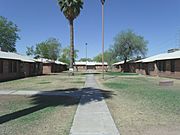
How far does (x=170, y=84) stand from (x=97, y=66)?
89321mm

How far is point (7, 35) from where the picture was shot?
2621 inches

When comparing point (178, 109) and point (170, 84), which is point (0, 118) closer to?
point (178, 109)

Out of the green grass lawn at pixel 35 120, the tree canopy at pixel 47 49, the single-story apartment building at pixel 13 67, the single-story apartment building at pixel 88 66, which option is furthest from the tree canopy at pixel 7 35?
the green grass lawn at pixel 35 120

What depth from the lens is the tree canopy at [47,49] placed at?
218ft

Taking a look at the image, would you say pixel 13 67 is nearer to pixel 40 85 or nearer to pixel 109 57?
pixel 40 85

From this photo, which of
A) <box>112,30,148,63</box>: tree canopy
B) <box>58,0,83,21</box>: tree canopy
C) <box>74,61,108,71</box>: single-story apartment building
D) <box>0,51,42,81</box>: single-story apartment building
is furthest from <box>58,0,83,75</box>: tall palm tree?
<box>74,61,108,71</box>: single-story apartment building

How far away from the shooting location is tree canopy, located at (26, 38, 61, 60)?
66.4 meters

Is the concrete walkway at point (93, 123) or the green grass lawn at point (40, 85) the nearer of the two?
the concrete walkway at point (93, 123)

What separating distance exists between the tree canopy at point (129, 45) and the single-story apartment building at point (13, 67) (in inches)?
931

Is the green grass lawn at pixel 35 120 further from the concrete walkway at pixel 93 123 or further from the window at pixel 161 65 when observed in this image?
the window at pixel 161 65

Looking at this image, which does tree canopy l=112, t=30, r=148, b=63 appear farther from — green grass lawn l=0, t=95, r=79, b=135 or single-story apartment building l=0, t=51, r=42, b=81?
green grass lawn l=0, t=95, r=79, b=135

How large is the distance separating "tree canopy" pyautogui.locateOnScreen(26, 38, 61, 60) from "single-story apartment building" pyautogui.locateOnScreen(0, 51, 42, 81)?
2264 centimetres

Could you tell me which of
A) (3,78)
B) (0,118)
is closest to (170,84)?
(0,118)

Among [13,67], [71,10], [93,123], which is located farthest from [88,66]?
[93,123]
